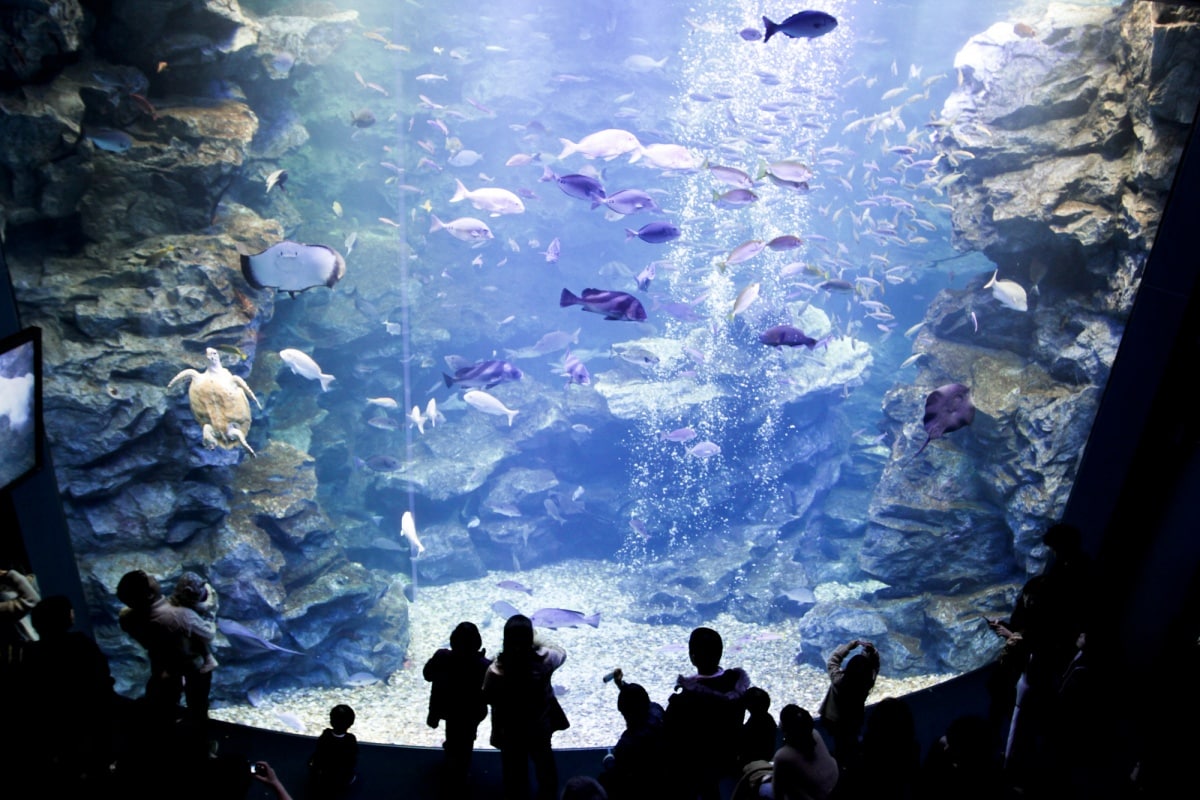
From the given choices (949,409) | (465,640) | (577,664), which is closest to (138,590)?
(465,640)

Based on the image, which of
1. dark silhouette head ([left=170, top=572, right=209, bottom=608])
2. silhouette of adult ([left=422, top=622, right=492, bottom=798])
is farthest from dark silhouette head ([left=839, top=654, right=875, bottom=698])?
dark silhouette head ([left=170, top=572, right=209, bottom=608])

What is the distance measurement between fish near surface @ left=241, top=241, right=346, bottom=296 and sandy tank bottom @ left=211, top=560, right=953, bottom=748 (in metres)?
3.66

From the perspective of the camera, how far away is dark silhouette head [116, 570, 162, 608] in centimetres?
252

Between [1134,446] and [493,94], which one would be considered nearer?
[1134,446]

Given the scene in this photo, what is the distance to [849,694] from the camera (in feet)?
8.13

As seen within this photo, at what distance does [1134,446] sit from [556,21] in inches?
740

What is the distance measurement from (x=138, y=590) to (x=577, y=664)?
6239 mm

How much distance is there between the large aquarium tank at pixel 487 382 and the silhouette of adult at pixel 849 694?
2944 mm

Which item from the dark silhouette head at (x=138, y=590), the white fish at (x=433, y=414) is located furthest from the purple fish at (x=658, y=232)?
the white fish at (x=433, y=414)

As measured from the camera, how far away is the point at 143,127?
5852mm

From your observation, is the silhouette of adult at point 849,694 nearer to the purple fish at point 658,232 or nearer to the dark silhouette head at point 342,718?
the dark silhouette head at point 342,718

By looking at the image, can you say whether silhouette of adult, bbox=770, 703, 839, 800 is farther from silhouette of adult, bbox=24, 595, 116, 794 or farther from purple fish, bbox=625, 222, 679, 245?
purple fish, bbox=625, 222, 679, 245

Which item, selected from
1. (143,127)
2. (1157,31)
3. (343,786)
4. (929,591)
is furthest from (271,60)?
(929,591)

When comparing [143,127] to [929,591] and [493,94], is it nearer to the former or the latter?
[929,591]
